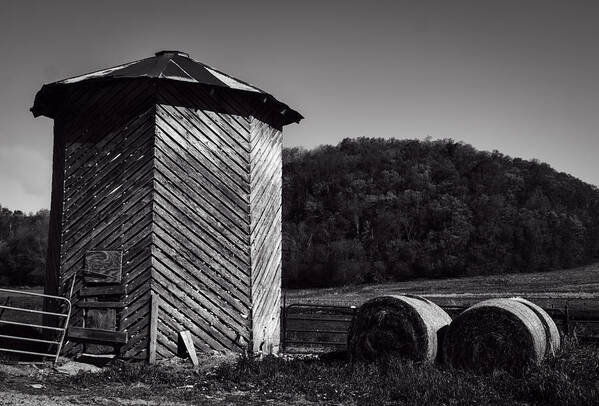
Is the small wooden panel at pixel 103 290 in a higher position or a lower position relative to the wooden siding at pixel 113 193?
lower

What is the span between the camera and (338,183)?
75438mm

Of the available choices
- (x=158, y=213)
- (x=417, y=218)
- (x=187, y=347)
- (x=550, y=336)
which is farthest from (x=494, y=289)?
(x=158, y=213)

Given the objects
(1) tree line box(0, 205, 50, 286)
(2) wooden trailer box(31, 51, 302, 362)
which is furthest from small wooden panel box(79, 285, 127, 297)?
(1) tree line box(0, 205, 50, 286)

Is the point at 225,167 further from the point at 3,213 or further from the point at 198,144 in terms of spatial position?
the point at 3,213

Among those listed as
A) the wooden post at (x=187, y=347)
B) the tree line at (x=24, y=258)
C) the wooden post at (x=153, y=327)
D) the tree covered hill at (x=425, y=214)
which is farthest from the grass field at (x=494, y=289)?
the tree line at (x=24, y=258)

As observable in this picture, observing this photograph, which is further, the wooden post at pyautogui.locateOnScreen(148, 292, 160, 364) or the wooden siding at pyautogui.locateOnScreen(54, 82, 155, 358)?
the wooden siding at pyautogui.locateOnScreen(54, 82, 155, 358)

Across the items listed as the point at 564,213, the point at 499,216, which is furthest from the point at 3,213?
the point at 564,213

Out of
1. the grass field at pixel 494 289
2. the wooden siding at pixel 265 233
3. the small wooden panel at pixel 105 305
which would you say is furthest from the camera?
the grass field at pixel 494 289

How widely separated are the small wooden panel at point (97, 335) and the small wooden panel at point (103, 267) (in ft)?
3.33

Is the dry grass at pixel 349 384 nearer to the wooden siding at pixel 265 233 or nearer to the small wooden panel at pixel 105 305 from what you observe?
the small wooden panel at pixel 105 305

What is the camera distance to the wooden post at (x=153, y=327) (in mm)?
11328

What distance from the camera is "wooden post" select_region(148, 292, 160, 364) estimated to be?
11328mm

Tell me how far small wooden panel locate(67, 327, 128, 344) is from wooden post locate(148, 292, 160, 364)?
1.64ft

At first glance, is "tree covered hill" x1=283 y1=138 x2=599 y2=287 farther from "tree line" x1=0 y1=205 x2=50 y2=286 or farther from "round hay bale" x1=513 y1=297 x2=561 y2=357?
"round hay bale" x1=513 y1=297 x2=561 y2=357
